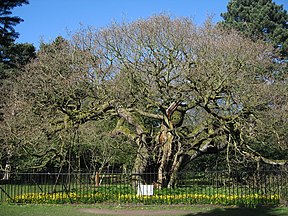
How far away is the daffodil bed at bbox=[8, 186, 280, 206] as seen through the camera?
15445 millimetres

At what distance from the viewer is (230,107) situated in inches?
734

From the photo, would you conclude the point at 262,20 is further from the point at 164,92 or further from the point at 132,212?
the point at 132,212

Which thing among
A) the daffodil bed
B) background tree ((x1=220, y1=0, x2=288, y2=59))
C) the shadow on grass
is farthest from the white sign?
background tree ((x1=220, y1=0, x2=288, y2=59))

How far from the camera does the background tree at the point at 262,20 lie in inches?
1391

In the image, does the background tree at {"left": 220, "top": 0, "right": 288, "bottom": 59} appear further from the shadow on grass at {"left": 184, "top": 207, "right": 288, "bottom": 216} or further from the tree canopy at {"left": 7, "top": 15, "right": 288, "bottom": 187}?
the shadow on grass at {"left": 184, "top": 207, "right": 288, "bottom": 216}

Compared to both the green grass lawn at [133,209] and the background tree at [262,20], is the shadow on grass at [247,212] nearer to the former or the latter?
the green grass lawn at [133,209]

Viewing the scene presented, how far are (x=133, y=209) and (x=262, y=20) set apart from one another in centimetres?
2779

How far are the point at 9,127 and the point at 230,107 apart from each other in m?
12.0

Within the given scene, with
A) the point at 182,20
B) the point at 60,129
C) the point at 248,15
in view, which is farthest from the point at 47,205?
the point at 248,15

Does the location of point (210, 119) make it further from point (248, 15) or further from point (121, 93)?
point (248, 15)

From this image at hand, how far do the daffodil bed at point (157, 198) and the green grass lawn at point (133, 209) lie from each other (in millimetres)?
605

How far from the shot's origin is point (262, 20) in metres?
36.8

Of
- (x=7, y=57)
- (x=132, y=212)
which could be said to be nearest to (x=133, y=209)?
(x=132, y=212)

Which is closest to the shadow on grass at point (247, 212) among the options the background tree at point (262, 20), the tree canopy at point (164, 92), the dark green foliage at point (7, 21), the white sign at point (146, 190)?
the white sign at point (146, 190)
